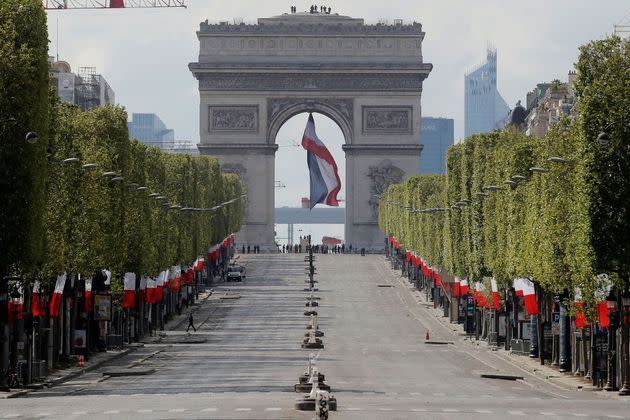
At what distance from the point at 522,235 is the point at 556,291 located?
899 centimetres

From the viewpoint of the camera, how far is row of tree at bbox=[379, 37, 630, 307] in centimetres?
6725

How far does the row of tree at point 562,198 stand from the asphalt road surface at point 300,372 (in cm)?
457

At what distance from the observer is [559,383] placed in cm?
7662

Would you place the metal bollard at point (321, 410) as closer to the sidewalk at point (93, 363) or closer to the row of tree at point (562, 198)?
the row of tree at point (562, 198)

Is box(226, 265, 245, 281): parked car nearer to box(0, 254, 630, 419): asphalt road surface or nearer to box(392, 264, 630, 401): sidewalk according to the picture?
box(0, 254, 630, 419): asphalt road surface

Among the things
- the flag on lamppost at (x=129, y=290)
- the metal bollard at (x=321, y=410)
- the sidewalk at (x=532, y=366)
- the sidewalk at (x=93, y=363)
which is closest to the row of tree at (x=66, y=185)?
the flag on lamppost at (x=129, y=290)

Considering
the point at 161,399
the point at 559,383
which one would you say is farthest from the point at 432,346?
the point at 161,399

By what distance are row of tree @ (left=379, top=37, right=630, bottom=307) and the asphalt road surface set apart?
4.57 metres

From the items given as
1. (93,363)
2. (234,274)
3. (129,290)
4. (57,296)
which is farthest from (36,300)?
(234,274)

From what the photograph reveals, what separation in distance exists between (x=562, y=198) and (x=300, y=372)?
12.6 metres

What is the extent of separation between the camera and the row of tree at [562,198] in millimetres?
67250

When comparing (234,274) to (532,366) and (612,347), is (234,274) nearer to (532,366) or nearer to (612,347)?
(532,366)

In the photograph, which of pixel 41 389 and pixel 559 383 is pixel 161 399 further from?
pixel 559 383

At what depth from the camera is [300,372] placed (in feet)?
250
